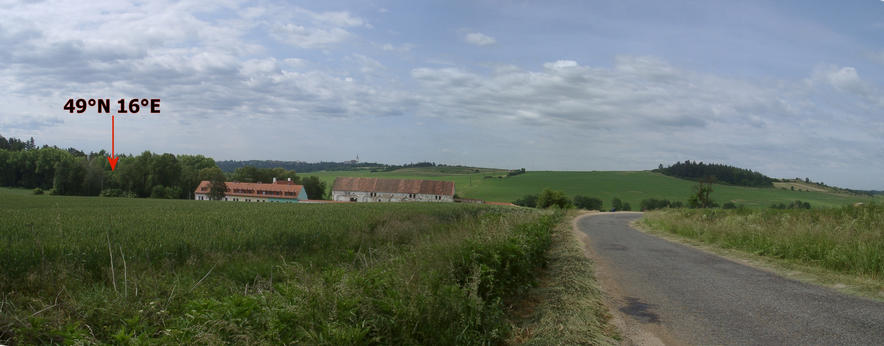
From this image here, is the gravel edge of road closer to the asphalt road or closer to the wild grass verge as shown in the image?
the asphalt road

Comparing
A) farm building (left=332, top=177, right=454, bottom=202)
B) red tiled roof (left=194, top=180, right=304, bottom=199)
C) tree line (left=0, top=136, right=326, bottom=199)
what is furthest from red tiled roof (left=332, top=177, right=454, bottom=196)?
tree line (left=0, top=136, right=326, bottom=199)

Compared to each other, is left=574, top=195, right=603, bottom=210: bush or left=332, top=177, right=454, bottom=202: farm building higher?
left=332, top=177, right=454, bottom=202: farm building

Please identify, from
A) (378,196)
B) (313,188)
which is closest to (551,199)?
A: (378,196)

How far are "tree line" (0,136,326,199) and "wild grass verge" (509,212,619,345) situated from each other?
64.8 m

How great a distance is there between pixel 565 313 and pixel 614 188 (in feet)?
320

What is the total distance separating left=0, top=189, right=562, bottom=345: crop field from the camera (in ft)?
12.0

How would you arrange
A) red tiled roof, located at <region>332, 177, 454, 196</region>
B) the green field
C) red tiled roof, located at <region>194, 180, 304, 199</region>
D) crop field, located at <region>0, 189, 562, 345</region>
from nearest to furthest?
crop field, located at <region>0, 189, 562, 345</region>, red tiled roof, located at <region>194, 180, 304, 199</region>, red tiled roof, located at <region>332, 177, 454, 196</region>, the green field

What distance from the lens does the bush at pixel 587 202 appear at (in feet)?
275

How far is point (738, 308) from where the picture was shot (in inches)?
227

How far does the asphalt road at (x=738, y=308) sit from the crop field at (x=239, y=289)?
5.80 feet

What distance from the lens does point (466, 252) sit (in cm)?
588

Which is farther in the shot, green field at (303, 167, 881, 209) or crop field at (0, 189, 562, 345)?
green field at (303, 167, 881, 209)

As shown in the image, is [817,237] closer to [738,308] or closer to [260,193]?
[738,308]

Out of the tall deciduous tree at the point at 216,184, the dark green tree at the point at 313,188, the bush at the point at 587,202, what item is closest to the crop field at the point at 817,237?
the bush at the point at 587,202
